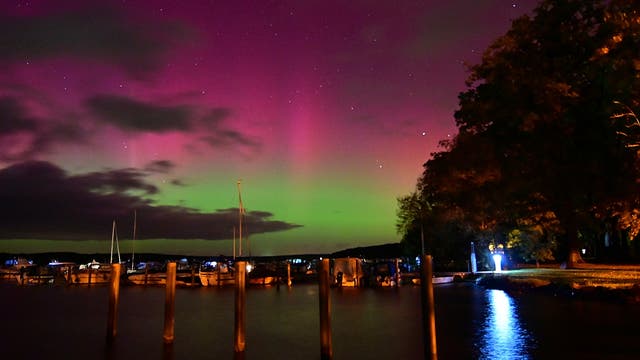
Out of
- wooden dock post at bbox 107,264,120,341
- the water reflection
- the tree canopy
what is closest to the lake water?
the water reflection

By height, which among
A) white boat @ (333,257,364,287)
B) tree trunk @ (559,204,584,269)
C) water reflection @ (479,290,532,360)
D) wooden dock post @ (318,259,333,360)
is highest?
tree trunk @ (559,204,584,269)

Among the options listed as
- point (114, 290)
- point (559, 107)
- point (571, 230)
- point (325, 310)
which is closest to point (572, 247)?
point (571, 230)

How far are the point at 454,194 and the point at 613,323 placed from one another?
895 inches

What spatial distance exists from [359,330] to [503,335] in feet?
21.5

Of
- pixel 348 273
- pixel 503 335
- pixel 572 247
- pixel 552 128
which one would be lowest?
pixel 503 335

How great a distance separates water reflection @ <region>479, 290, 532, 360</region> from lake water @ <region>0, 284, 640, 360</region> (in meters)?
0.04

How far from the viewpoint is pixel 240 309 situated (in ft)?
62.6

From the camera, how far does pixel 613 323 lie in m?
23.7

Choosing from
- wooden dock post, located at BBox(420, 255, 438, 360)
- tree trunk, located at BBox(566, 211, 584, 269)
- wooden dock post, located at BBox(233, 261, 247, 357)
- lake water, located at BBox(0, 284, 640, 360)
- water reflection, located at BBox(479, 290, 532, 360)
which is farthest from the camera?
tree trunk, located at BBox(566, 211, 584, 269)

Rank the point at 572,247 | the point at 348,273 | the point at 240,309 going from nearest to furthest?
the point at 240,309 < the point at 572,247 < the point at 348,273

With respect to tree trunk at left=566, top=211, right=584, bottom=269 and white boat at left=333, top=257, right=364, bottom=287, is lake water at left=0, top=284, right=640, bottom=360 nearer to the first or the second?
tree trunk at left=566, top=211, right=584, bottom=269

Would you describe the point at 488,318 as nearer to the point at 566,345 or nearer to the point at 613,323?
the point at 613,323

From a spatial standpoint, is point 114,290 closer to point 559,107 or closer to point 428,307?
point 428,307

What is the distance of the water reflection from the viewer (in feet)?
60.9
